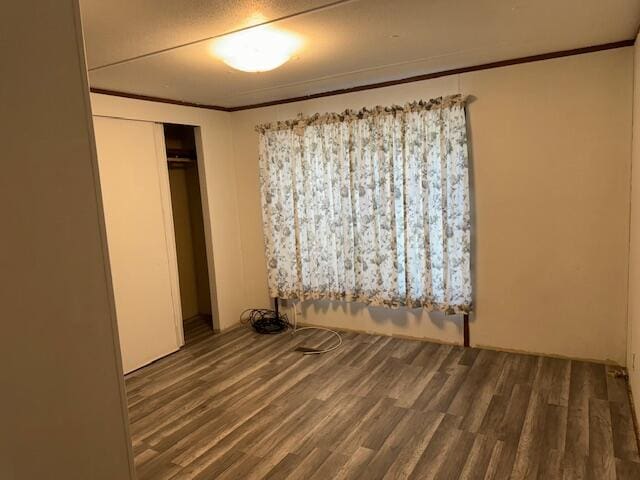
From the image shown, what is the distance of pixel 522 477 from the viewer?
233cm

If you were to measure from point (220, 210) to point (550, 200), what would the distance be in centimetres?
332

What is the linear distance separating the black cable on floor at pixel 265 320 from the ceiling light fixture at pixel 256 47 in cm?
300

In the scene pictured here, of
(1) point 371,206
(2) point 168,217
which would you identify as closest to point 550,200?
(1) point 371,206

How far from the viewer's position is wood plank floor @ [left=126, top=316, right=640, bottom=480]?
98.2 inches

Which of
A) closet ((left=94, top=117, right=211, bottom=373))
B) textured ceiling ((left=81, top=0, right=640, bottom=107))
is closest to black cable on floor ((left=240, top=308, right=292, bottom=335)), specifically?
closet ((left=94, top=117, right=211, bottom=373))

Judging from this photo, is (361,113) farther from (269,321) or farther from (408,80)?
(269,321)

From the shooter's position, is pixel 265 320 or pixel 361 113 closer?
pixel 361 113

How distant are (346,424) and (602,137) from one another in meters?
2.86

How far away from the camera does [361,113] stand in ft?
13.9

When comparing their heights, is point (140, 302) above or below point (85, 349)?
below

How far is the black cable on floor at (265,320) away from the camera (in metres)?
4.95

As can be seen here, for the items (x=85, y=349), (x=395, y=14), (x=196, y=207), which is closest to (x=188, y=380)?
(x=196, y=207)

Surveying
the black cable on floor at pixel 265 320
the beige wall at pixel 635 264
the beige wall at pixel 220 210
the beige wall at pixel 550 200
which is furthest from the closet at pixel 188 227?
the beige wall at pixel 635 264

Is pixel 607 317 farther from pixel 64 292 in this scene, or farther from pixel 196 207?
pixel 196 207
